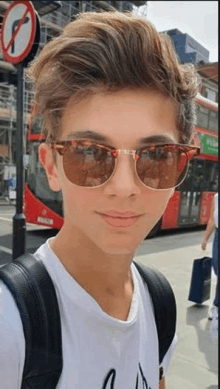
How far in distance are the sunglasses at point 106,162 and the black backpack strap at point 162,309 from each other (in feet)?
1.03

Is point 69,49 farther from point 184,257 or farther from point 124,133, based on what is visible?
point 184,257

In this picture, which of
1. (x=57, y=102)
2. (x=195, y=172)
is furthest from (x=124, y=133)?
(x=195, y=172)

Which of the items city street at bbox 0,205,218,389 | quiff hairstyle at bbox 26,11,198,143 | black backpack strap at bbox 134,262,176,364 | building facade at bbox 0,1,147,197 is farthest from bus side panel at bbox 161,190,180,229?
quiff hairstyle at bbox 26,11,198,143

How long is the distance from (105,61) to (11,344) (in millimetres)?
579

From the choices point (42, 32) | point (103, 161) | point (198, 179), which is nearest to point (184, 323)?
point (42, 32)

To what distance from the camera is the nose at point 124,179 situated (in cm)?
73

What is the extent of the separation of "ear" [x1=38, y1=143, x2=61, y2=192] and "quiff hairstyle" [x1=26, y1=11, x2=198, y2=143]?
70 millimetres

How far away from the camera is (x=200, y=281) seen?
12.9ft

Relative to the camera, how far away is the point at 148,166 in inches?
30.4

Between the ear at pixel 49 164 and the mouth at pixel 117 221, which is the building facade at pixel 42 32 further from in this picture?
the mouth at pixel 117 221

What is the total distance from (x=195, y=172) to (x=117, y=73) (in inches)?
283

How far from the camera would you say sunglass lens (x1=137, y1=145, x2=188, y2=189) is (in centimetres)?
76

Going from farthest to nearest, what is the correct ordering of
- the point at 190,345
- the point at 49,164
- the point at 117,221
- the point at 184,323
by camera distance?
the point at 184,323
the point at 190,345
the point at 49,164
the point at 117,221

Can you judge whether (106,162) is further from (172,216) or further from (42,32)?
(172,216)
